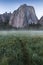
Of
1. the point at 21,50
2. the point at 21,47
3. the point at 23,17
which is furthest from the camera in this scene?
the point at 23,17

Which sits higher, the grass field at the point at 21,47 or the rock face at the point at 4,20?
the rock face at the point at 4,20

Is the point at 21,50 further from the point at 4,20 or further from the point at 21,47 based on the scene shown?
the point at 4,20

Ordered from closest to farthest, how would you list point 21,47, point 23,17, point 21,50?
point 21,50, point 21,47, point 23,17

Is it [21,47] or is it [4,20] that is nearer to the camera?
[21,47]

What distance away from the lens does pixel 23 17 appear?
628cm

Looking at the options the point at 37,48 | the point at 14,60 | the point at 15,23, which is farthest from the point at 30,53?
the point at 15,23

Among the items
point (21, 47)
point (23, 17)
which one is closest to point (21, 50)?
point (21, 47)

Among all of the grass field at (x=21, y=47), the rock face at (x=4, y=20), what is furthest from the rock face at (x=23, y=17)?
the grass field at (x=21, y=47)

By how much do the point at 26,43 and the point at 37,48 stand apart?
60cm

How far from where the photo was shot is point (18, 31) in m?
5.86

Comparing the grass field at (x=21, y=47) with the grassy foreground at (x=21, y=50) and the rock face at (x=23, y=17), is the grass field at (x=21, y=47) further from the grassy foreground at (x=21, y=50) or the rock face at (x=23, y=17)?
the rock face at (x=23, y=17)

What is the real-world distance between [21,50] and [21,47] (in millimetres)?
209

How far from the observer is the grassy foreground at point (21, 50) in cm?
489

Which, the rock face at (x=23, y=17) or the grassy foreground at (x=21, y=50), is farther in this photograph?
the rock face at (x=23, y=17)
